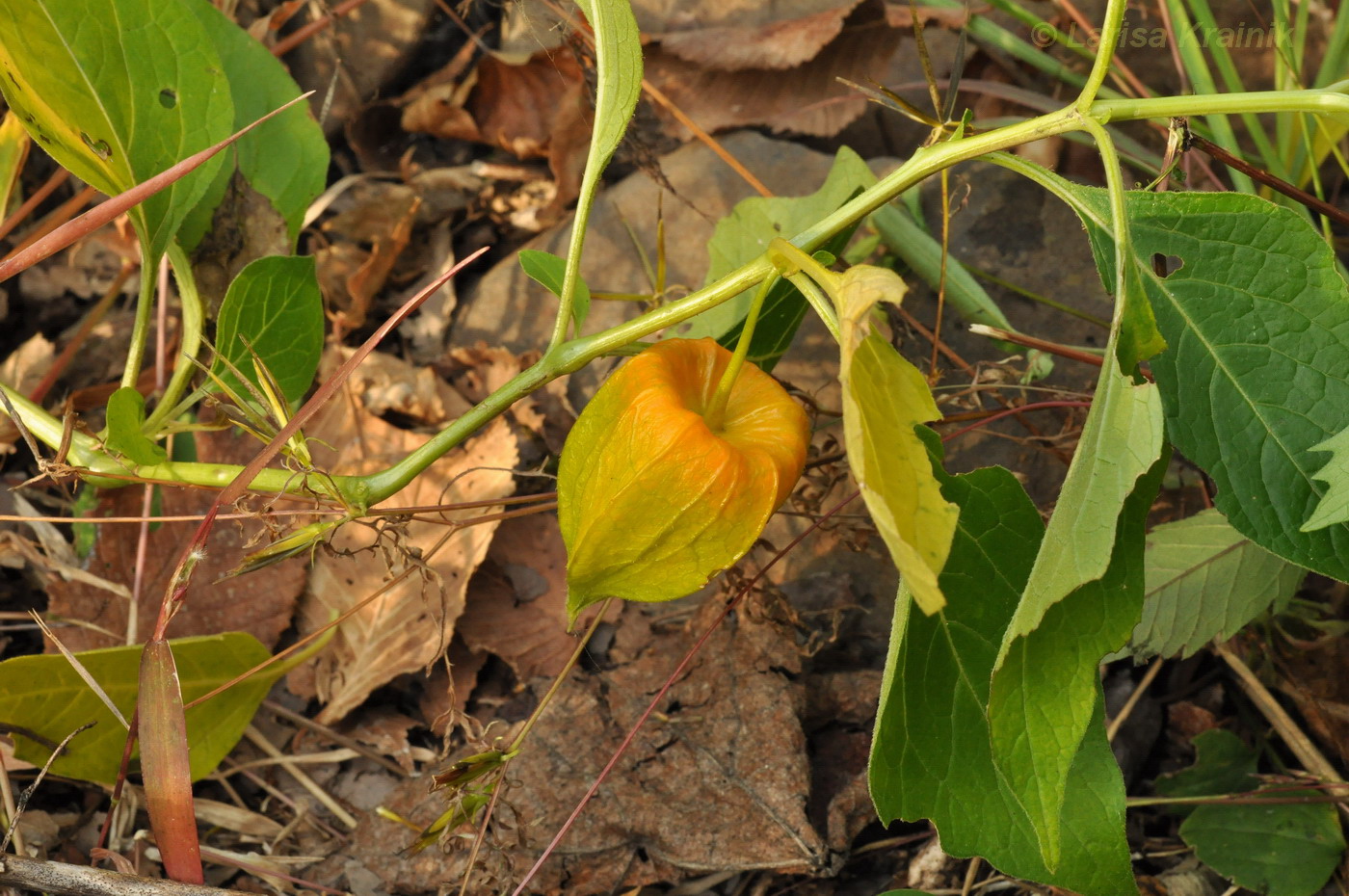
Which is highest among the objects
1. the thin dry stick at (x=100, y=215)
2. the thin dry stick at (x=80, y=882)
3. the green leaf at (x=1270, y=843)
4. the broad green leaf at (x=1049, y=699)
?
the thin dry stick at (x=100, y=215)

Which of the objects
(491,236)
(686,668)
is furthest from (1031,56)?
(686,668)

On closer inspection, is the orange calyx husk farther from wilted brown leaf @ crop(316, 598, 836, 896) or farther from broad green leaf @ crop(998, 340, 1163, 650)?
wilted brown leaf @ crop(316, 598, 836, 896)

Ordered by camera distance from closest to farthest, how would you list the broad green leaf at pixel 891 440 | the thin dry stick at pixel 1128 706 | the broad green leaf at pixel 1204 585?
1. the broad green leaf at pixel 891 440
2. the broad green leaf at pixel 1204 585
3. the thin dry stick at pixel 1128 706

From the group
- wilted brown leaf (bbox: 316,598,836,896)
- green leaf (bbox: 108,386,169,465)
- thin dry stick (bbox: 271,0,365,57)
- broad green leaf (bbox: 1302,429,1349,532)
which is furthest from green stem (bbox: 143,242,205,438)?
broad green leaf (bbox: 1302,429,1349,532)

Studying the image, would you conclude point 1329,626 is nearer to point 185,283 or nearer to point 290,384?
point 290,384

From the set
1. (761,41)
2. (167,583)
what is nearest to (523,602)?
(167,583)

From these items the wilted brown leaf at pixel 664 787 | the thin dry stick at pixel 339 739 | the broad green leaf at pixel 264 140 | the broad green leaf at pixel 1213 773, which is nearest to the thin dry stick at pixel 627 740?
the wilted brown leaf at pixel 664 787

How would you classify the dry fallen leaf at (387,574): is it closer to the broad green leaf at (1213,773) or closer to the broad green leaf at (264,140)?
the broad green leaf at (264,140)
